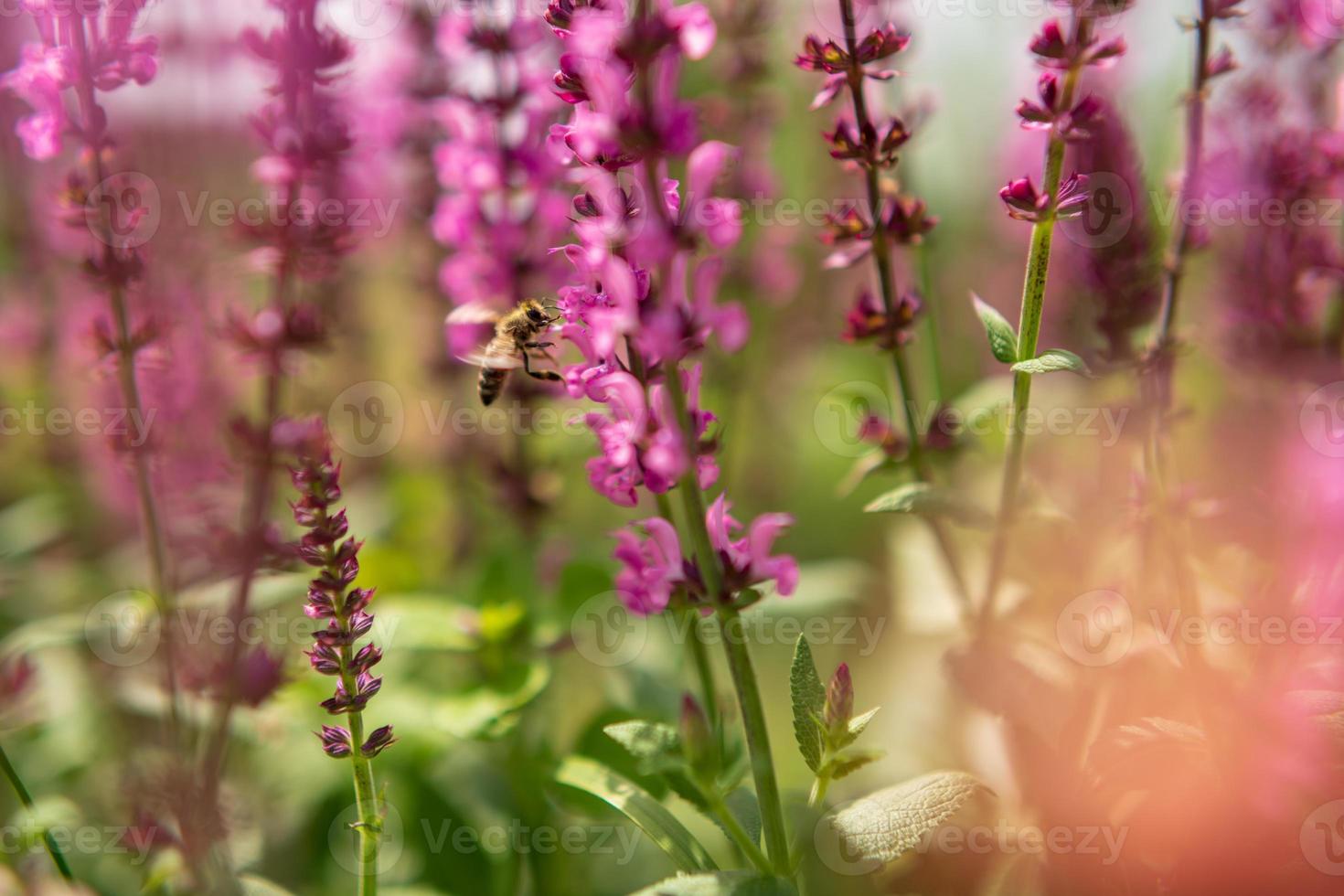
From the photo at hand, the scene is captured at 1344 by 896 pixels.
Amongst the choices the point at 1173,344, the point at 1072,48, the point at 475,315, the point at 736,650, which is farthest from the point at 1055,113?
the point at 475,315

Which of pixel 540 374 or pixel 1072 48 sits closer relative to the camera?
pixel 1072 48

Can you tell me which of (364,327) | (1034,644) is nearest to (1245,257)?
(1034,644)

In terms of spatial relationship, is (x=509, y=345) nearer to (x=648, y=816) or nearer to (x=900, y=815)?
(x=648, y=816)

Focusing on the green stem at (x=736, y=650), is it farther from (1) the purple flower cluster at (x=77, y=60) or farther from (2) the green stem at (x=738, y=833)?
(1) the purple flower cluster at (x=77, y=60)

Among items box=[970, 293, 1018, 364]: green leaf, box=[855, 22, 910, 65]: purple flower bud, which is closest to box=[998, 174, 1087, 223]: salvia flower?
box=[970, 293, 1018, 364]: green leaf

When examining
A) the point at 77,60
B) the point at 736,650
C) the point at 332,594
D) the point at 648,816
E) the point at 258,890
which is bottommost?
the point at 258,890
